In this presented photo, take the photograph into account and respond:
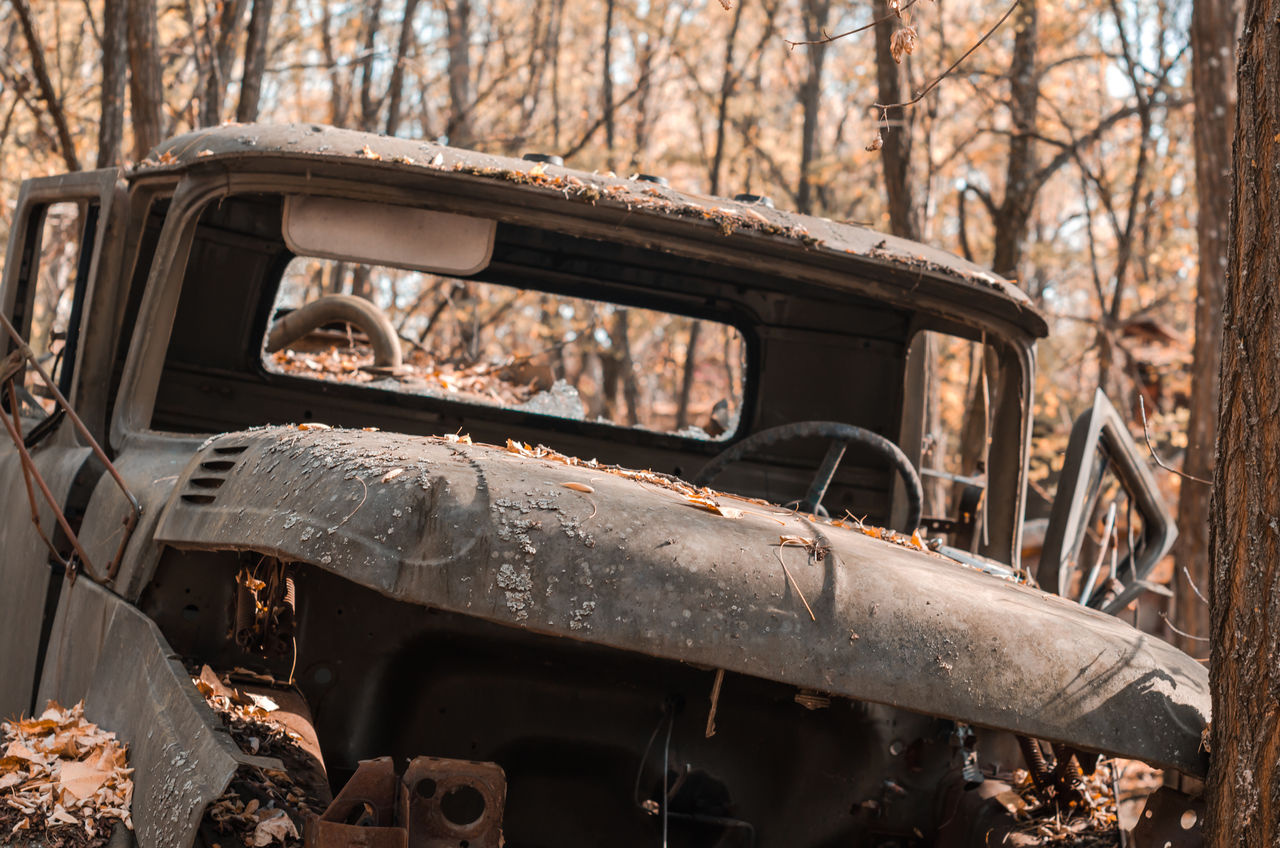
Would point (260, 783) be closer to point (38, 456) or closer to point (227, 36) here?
point (38, 456)

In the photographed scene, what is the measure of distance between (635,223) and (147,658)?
1630 mm

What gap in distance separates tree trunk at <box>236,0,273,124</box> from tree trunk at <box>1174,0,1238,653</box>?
21.8ft

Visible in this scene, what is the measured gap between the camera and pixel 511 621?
71.1 inches

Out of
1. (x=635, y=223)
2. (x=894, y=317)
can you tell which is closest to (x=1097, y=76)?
(x=894, y=317)

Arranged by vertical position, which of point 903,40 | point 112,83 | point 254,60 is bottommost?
point 903,40

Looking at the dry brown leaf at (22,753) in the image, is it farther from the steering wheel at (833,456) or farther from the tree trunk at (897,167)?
the tree trunk at (897,167)

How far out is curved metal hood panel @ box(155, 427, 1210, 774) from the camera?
1833 mm

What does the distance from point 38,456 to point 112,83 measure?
550 centimetres

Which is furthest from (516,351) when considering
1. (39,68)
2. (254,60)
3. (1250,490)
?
(1250,490)

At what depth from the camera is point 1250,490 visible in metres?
2.05

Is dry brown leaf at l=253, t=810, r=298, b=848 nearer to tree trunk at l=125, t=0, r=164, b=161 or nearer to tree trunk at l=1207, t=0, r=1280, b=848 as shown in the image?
tree trunk at l=1207, t=0, r=1280, b=848

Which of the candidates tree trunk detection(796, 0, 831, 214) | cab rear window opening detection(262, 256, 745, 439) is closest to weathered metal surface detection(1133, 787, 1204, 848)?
cab rear window opening detection(262, 256, 745, 439)

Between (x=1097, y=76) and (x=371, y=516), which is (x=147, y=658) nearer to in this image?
(x=371, y=516)

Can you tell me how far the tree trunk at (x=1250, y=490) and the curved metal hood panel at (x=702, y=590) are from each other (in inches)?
4.3
